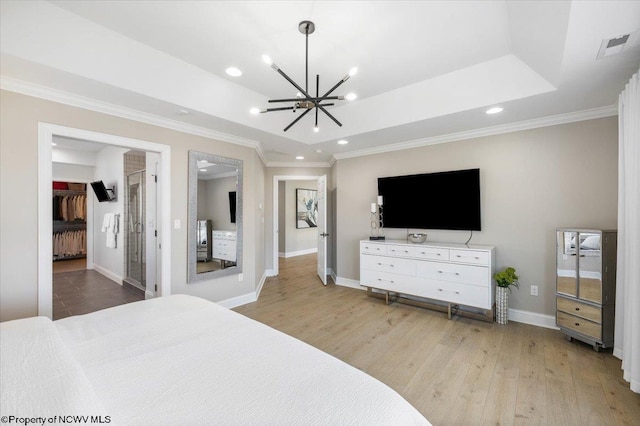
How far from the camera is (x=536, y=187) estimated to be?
3.29 metres

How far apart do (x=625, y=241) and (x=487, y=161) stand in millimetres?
1641

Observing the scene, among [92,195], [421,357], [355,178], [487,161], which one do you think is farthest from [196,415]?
[92,195]

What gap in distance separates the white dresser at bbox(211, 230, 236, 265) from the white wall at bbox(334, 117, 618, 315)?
2.92 metres

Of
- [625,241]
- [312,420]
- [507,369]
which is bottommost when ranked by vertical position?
[507,369]

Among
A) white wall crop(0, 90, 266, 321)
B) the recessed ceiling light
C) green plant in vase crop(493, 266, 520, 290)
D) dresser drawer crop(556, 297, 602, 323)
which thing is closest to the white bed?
white wall crop(0, 90, 266, 321)

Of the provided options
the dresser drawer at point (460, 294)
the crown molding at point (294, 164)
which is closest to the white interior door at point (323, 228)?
the crown molding at point (294, 164)

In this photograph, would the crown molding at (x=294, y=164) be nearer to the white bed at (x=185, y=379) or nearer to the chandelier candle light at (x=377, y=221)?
the chandelier candle light at (x=377, y=221)

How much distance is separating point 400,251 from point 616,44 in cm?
275

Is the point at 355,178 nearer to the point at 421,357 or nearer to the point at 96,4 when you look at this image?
the point at 421,357

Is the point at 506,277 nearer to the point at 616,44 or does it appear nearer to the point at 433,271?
the point at 433,271

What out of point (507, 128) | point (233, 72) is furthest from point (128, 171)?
point (507, 128)

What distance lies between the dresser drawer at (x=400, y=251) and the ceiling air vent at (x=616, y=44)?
2.53 metres

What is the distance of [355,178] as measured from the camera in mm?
4871

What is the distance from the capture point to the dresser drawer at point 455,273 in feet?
10.6
